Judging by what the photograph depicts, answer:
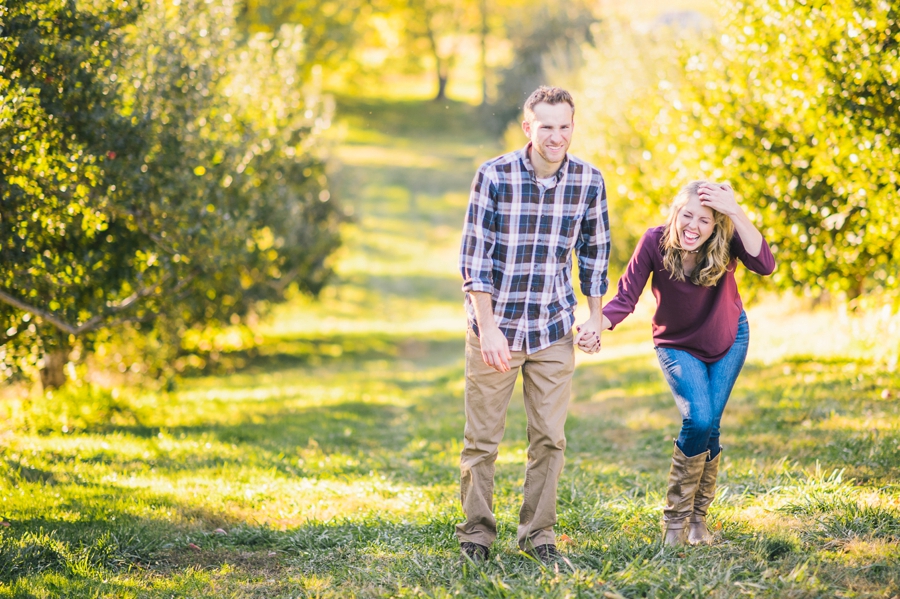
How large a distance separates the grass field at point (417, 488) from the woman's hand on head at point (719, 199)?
197 centimetres

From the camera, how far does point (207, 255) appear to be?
9.46 metres

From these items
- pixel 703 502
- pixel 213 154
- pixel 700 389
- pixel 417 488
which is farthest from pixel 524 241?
pixel 213 154

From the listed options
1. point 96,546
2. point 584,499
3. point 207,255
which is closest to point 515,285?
point 584,499

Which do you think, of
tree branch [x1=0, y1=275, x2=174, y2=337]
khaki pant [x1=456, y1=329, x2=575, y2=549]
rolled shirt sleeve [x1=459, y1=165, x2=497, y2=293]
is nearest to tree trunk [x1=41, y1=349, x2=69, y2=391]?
tree branch [x1=0, y1=275, x2=174, y2=337]

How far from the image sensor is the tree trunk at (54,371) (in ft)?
36.3

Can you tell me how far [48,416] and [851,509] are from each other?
843cm

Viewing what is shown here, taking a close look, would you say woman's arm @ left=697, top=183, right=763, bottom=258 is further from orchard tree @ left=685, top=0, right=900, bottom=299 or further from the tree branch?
the tree branch

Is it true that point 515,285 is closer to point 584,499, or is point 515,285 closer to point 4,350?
point 584,499

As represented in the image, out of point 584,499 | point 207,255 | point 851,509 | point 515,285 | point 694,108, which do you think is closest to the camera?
point 515,285

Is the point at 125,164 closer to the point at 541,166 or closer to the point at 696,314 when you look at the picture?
the point at 541,166

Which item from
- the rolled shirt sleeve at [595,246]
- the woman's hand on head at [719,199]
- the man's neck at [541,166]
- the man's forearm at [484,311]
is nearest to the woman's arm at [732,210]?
the woman's hand on head at [719,199]

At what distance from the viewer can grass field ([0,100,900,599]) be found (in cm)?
440

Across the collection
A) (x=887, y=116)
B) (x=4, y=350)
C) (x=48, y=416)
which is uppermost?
(x=887, y=116)

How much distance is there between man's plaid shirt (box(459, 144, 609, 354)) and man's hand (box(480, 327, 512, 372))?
0.16 meters
